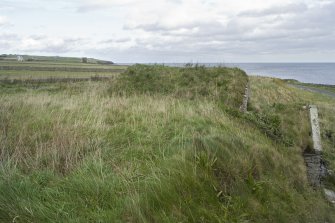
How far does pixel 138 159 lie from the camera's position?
5.64 metres

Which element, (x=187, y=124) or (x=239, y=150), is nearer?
(x=239, y=150)

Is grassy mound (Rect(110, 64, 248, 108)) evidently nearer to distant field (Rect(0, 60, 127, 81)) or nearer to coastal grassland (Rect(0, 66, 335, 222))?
coastal grassland (Rect(0, 66, 335, 222))

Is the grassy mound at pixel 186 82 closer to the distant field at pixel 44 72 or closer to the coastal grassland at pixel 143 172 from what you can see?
the coastal grassland at pixel 143 172

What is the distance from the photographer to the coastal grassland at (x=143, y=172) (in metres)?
4.07

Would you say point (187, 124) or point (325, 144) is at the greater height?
point (187, 124)

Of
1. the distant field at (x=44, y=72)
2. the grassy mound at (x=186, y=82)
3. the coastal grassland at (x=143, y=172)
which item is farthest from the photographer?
the distant field at (x=44, y=72)

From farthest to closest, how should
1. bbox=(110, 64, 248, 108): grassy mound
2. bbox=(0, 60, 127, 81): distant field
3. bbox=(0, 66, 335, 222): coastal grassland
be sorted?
bbox=(0, 60, 127, 81): distant field
bbox=(110, 64, 248, 108): grassy mound
bbox=(0, 66, 335, 222): coastal grassland

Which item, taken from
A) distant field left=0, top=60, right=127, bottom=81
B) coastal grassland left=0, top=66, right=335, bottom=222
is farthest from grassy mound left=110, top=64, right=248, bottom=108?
distant field left=0, top=60, right=127, bottom=81

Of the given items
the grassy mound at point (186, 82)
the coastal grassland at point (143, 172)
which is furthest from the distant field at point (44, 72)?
the coastal grassland at point (143, 172)

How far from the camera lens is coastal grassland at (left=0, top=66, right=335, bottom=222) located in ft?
13.3

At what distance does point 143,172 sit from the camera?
4.97 metres

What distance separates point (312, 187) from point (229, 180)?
3.47m

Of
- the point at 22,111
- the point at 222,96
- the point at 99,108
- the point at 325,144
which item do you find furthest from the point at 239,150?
the point at 222,96

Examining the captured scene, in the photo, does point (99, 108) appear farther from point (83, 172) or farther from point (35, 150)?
point (83, 172)
